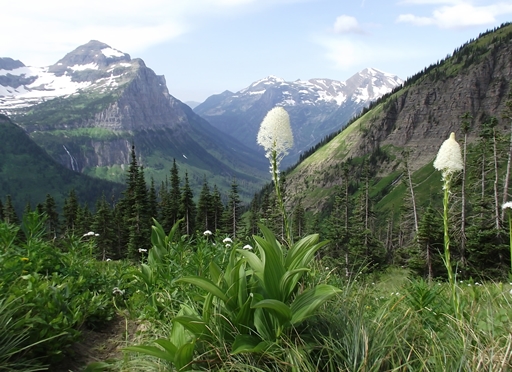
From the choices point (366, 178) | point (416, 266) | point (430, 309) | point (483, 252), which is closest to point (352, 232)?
point (366, 178)

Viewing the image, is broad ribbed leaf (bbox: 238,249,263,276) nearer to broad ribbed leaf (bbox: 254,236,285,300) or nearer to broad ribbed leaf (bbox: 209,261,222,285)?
broad ribbed leaf (bbox: 254,236,285,300)

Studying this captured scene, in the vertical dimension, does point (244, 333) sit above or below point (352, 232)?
above

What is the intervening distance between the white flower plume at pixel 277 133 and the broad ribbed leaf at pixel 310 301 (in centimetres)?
266

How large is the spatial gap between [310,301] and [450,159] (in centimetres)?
235

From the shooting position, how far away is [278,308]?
4098mm

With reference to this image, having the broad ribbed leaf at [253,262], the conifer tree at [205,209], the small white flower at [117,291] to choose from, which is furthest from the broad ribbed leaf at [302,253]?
the conifer tree at [205,209]

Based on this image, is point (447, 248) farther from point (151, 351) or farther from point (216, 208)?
point (216, 208)

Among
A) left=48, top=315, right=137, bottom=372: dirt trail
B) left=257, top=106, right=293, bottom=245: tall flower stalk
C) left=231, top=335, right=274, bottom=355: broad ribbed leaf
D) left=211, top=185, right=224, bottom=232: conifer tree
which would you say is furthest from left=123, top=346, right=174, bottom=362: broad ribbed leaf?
left=211, top=185, right=224, bottom=232: conifer tree

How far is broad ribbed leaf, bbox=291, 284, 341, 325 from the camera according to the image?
4285 mm

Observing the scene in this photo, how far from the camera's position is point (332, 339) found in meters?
4.32

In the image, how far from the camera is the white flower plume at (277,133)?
6.59m

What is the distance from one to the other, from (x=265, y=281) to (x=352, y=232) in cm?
5506

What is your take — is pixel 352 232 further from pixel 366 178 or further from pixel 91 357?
pixel 91 357

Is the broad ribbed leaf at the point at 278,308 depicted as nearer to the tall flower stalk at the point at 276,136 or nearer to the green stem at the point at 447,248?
the green stem at the point at 447,248
